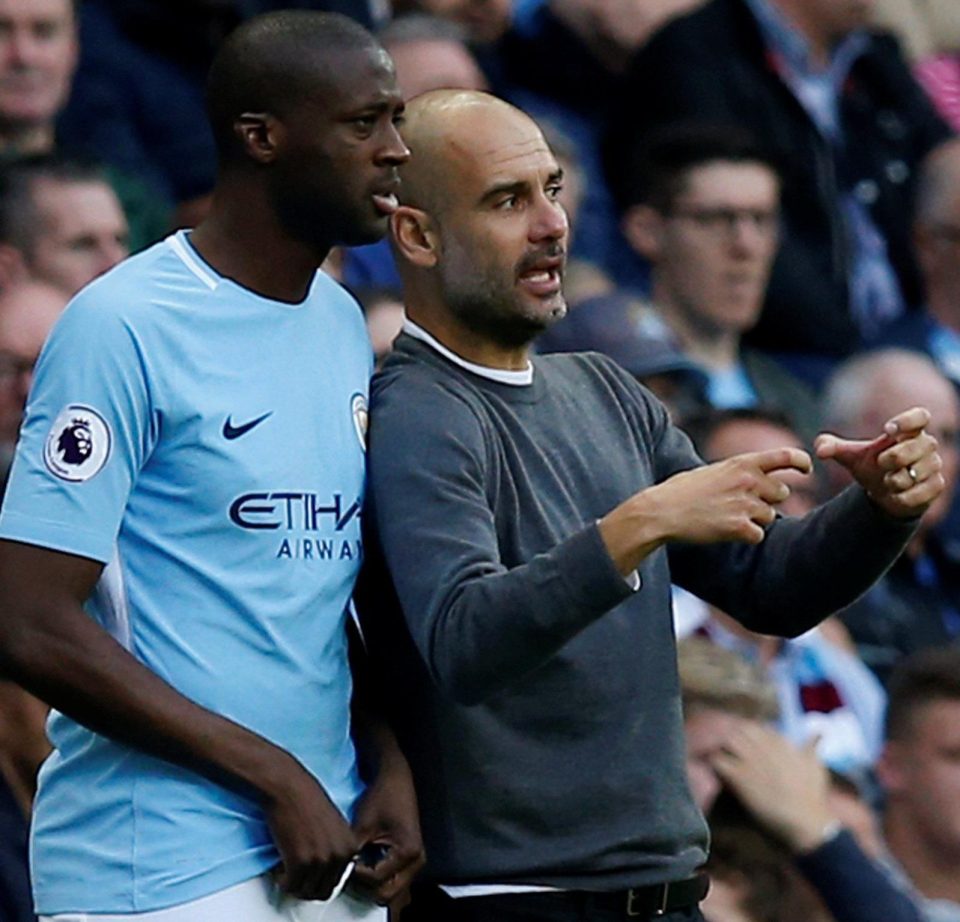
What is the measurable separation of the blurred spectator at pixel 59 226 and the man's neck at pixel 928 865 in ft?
6.54

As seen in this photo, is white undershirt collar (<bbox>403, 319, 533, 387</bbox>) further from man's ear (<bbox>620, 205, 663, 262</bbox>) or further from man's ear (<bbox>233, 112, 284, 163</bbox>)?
man's ear (<bbox>620, 205, 663, 262</bbox>)

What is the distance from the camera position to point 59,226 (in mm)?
5383

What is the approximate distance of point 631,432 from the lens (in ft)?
10.6

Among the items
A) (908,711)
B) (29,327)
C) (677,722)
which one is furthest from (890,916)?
(29,327)

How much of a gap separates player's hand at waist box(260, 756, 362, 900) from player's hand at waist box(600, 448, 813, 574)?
43 centimetres

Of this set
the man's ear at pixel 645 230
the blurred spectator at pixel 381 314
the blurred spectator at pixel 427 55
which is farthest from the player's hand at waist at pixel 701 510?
the man's ear at pixel 645 230

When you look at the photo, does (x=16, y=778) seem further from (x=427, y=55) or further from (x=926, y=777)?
(x=427, y=55)

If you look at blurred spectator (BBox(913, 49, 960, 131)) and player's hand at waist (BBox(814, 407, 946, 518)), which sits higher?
player's hand at waist (BBox(814, 407, 946, 518))

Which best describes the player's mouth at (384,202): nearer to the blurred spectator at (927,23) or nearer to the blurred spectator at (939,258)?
the blurred spectator at (939,258)

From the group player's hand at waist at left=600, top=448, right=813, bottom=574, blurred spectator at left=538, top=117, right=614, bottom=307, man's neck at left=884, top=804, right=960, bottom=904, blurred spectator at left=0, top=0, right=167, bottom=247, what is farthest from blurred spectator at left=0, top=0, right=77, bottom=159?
player's hand at waist at left=600, top=448, right=813, bottom=574

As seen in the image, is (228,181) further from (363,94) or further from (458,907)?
(458,907)

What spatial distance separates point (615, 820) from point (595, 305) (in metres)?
3.26

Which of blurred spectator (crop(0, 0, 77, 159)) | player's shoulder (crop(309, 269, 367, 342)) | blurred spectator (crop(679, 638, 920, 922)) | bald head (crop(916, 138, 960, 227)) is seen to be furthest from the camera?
bald head (crop(916, 138, 960, 227))

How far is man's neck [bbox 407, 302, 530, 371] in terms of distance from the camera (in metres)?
3.13
